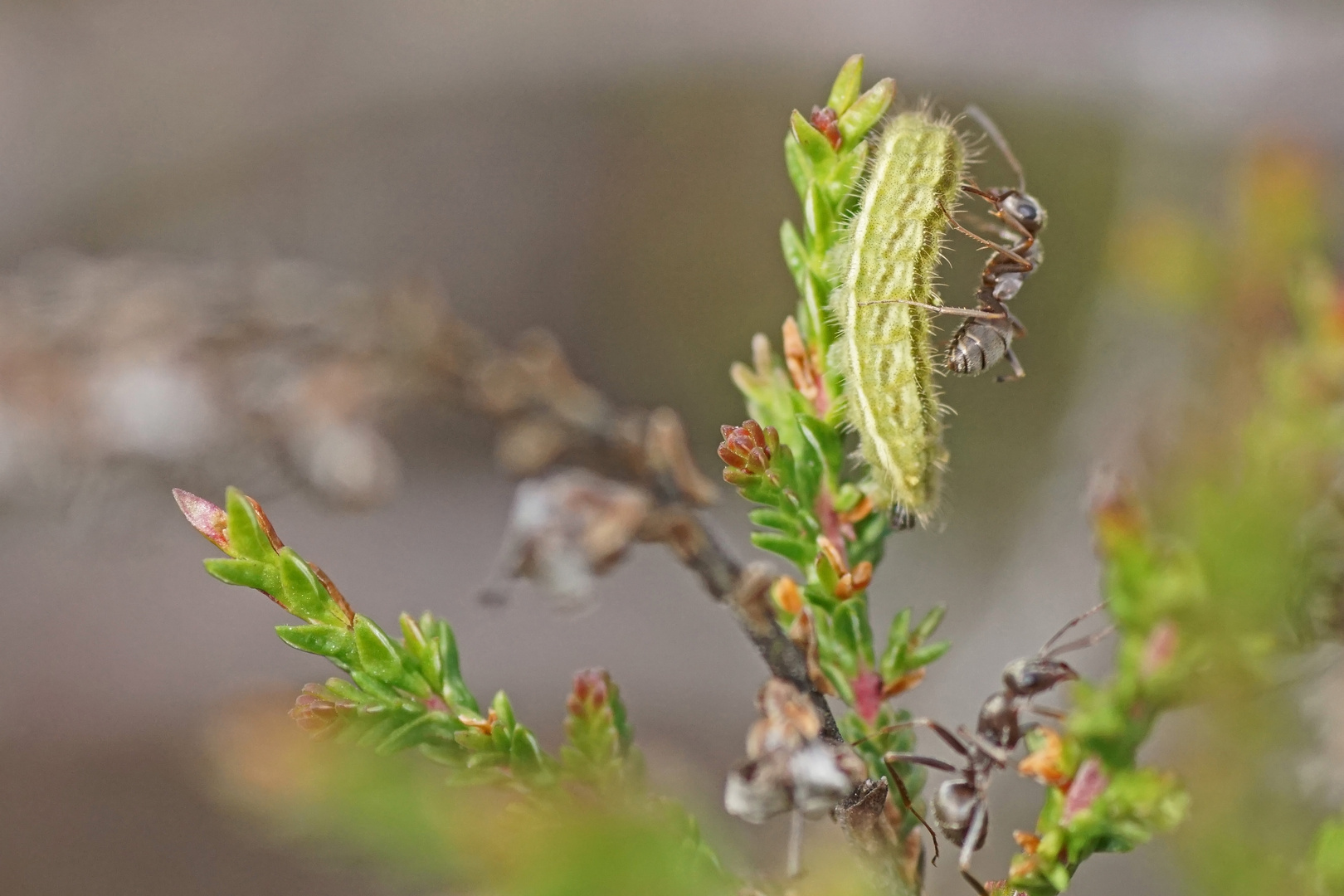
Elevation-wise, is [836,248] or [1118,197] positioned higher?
[1118,197]

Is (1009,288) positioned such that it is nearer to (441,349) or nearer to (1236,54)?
(441,349)

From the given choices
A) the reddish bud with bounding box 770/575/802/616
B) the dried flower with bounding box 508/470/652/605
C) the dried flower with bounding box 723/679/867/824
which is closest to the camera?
the dried flower with bounding box 723/679/867/824

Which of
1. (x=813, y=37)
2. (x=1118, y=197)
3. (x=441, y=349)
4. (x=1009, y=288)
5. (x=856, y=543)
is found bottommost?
(x=856, y=543)

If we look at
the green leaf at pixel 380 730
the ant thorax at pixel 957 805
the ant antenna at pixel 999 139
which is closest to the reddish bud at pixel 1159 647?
the ant thorax at pixel 957 805

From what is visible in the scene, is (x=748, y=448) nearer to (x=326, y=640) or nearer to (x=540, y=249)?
(x=326, y=640)

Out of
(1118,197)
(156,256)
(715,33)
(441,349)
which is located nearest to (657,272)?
(715,33)

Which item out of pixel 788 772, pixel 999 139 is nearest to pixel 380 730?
pixel 788 772

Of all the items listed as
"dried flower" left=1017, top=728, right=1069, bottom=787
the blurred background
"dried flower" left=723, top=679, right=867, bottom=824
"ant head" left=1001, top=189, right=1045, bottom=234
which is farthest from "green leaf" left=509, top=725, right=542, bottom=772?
the blurred background

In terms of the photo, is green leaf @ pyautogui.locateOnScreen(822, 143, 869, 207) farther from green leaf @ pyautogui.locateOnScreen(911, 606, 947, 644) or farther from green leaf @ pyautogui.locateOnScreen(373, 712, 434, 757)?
green leaf @ pyautogui.locateOnScreen(373, 712, 434, 757)
